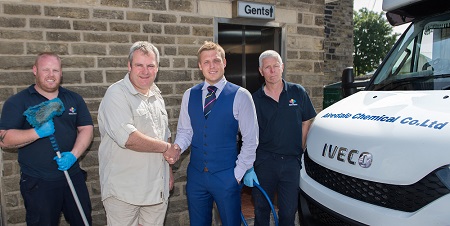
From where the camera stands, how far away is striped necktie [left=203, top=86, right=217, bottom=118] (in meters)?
3.04

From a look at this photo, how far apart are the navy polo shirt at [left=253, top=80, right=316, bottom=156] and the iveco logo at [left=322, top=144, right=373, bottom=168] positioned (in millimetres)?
717

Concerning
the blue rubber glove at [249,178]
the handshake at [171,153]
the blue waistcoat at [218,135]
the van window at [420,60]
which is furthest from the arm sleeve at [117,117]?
the van window at [420,60]

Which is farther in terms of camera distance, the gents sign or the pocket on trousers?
the gents sign

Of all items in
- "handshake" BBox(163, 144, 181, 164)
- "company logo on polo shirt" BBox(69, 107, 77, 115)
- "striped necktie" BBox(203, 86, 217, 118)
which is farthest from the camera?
"company logo on polo shirt" BBox(69, 107, 77, 115)

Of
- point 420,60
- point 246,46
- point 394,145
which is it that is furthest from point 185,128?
point 246,46

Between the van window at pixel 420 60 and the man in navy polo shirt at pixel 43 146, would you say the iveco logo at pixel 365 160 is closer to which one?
the van window at pixel 420 60

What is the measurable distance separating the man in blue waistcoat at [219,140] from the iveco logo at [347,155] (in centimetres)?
63

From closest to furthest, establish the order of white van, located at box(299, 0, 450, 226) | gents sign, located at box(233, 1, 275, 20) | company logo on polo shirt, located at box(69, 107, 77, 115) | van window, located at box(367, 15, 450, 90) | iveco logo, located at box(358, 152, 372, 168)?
white van, located at box(299, 0, 450, 226) < iveco logo, located at box(358, 152, 372, 168) < van window, located at box(367, 15, 450, 90) < company logo on polo shirt, located at box(69, 107, 77, 115) < gents sign, located at box(233, 1, 275, 20)

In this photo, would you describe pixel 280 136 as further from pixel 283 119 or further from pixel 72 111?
pixel 72 111

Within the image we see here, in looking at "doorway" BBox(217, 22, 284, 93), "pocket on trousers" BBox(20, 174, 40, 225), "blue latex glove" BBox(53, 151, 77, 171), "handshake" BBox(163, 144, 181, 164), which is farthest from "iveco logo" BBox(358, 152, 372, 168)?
"doorway" BBox(217, 22, 284, 93)

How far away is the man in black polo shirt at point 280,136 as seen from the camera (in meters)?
3.43

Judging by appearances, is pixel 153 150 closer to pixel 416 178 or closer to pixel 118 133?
pixel 118 133

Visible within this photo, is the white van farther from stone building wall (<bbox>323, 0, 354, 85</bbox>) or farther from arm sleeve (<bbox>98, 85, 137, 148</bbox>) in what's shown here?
stone building wall (<bbox>323, 0, 354, 85</bbox>)

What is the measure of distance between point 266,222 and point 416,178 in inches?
73.3
